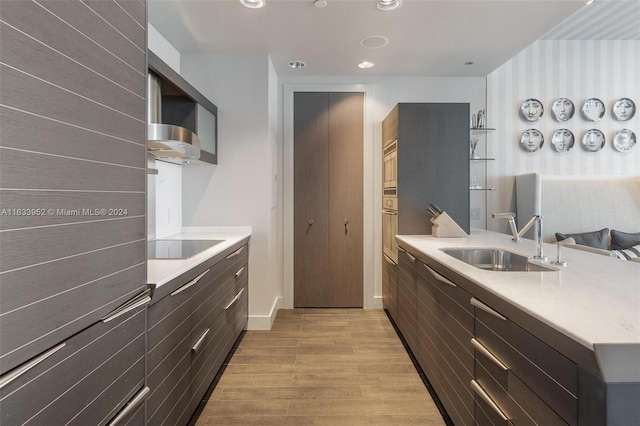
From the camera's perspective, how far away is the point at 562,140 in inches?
147

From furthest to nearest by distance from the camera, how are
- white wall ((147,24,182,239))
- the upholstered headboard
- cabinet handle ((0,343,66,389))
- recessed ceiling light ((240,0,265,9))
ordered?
1. the upholstered headboard
2. white wall ((147,24,182,239))
3. recessed ceiling light ((240,0,265,9))
4. cabinet handle ((0,343,66,389))

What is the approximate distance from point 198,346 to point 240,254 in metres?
1.08

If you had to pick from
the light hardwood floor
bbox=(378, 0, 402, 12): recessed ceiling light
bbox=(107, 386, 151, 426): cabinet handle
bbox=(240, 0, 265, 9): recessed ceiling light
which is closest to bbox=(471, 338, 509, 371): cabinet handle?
the light hardwood floor

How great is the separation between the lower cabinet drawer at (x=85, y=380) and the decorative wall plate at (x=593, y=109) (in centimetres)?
449

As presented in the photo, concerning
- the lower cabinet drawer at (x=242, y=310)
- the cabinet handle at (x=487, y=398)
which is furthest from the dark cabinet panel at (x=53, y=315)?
the lower cabinet drawer at (x=242, y=310)

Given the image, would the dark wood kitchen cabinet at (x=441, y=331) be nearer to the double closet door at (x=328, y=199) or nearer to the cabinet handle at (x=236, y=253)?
the double closet door at (x=328, y=199)

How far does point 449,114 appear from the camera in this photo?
301cm

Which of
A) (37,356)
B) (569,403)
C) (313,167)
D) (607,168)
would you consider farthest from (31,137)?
(607,168)

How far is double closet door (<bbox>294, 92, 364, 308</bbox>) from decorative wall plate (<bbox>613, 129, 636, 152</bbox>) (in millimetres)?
2726

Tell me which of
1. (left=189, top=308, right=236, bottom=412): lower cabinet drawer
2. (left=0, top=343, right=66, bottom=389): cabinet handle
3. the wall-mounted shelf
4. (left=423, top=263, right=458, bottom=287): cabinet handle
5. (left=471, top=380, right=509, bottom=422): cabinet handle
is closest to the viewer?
(left=0, top=343, right=66, bottom=389): cabinet handle

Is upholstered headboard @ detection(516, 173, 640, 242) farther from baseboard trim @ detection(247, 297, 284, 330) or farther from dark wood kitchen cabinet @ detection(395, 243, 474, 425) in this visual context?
baseboard trim @ detection(247, 297, 284, 330)

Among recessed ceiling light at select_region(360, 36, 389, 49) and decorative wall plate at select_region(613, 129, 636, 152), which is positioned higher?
recessed ceiling light at select_region(360, 36, 389, 49)

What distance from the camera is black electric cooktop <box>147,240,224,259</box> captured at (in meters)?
1.95

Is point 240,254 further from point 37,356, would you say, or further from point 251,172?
point 37,356
